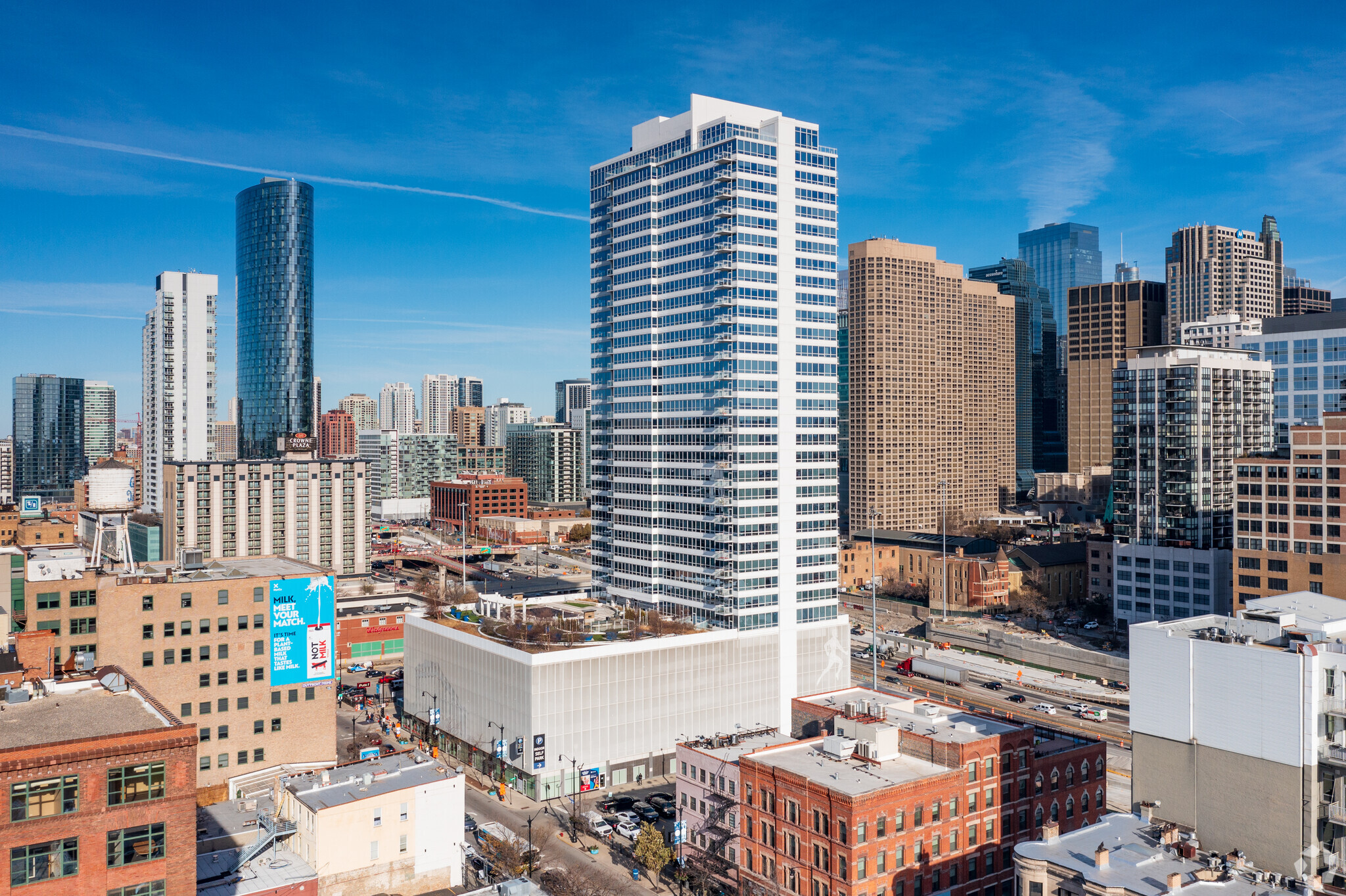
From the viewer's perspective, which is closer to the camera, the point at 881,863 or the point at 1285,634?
the point at 1285,634

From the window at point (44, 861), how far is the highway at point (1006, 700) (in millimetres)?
88788

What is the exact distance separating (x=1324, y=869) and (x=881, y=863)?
24714 millimetres

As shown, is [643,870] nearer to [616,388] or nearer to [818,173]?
[616,388]

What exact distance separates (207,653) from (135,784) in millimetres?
50260

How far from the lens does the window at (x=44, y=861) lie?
3516cm

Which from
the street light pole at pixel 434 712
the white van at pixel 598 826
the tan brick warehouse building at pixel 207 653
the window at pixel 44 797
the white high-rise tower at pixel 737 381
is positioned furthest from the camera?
the white high-rise tower at pixel 737 381

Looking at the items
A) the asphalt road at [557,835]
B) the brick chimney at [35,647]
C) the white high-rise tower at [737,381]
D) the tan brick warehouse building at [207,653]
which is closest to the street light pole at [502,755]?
the asphalt road at [557,835]

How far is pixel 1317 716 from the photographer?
5350cm

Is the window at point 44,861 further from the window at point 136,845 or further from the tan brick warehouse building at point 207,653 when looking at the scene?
the tan brick warehouse building at point 207,653

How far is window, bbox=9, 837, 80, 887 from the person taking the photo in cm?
3516

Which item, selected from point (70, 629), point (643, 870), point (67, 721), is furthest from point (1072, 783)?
point (70, 629)

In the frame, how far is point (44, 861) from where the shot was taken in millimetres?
35531

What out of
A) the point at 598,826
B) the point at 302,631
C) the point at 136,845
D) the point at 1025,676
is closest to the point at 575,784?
the point at 598,826

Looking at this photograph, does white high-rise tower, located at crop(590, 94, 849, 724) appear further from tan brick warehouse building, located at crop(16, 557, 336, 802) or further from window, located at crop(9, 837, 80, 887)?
window, located at crop(9, 837, 80, 887)
